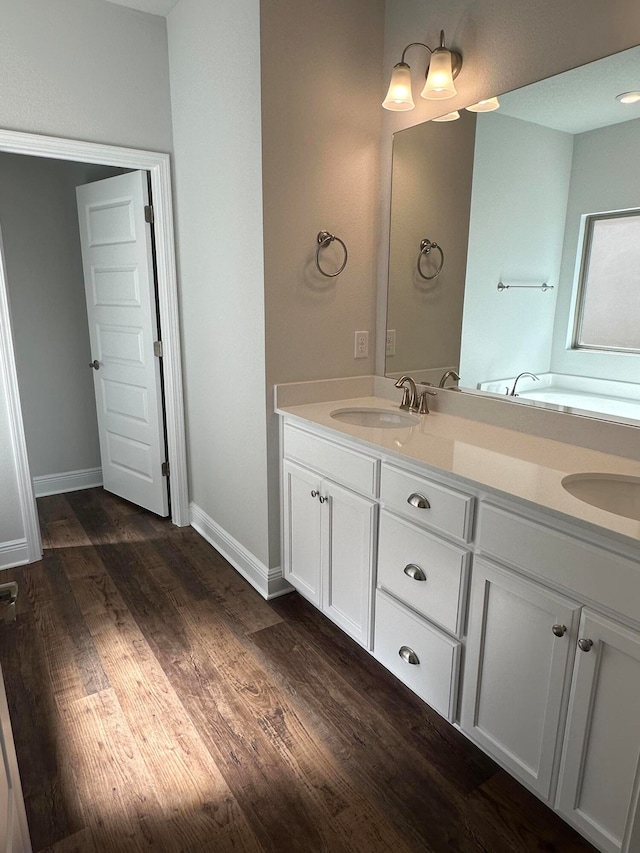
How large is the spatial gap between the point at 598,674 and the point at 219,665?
53.6 inches

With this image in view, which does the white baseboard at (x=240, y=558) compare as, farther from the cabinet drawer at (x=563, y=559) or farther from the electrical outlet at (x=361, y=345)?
the cabinet drawer at (x=563, y=559)

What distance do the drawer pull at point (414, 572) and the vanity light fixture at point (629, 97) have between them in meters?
1.46

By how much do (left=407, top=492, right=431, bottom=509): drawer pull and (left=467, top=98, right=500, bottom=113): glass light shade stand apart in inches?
53.2

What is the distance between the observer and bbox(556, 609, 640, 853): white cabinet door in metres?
1.19

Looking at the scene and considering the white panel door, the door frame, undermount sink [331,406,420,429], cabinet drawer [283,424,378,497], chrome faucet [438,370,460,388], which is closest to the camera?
cabinet drawer [283,424,378,497]

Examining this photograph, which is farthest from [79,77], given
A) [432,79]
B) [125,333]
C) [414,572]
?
[414,572]

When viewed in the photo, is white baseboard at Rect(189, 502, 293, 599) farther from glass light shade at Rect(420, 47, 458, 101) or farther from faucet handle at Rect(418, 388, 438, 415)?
glass light shade at Rect(420, 47, 458, 101)

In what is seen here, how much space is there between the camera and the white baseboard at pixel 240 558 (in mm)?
2544

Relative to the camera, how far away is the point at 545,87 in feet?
5.70

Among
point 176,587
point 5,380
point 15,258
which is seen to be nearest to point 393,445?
point 176,587

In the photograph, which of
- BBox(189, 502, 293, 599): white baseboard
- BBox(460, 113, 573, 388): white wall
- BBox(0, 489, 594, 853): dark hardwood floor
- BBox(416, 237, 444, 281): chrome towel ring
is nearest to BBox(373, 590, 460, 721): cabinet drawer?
BBox(0, 489, 594, 853): dark hardwood floor

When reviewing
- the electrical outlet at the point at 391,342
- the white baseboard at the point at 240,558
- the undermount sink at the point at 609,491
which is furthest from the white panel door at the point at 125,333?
the undermount sink at the point at 609,491

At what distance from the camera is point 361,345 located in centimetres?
256

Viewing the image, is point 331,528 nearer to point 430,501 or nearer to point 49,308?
point 430,501
